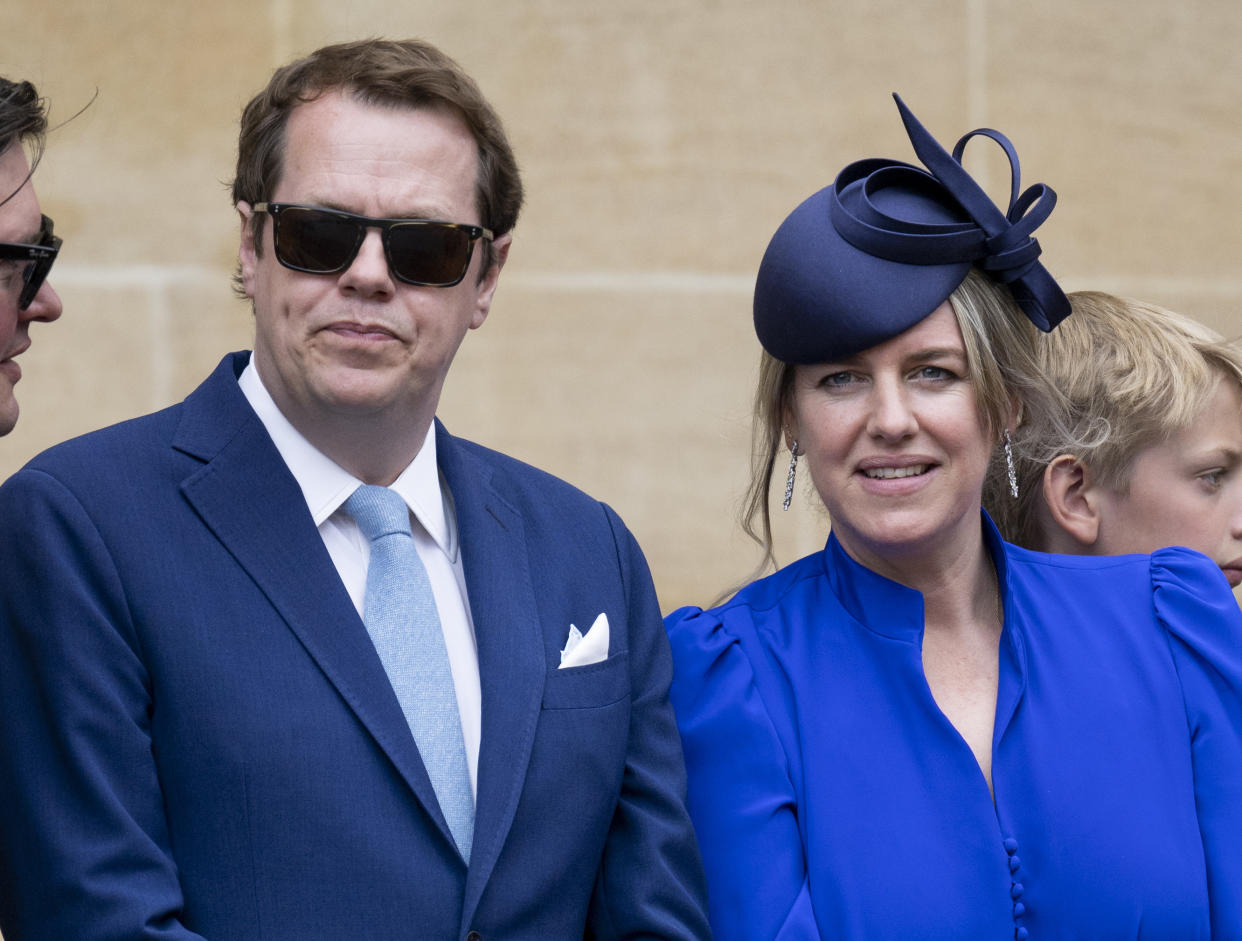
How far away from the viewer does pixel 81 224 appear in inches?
172

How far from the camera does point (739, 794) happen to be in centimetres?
277

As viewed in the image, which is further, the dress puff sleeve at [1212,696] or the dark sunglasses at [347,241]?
the dress puff sleeve at [1212,696]

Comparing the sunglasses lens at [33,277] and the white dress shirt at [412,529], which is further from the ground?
the sunglasses lens at [33,277]

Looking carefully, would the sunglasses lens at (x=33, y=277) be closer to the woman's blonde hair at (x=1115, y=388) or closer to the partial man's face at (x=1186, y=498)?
the woman's blonde hair at (x=1115, y=388)

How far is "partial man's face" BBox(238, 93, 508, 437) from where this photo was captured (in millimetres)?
2547

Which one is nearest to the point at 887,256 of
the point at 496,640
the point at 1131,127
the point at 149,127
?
the point at 496,640

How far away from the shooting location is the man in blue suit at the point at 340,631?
2.25 m

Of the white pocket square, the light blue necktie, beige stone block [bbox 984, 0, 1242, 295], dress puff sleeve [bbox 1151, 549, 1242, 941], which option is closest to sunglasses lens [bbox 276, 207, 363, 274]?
the light blue necktie

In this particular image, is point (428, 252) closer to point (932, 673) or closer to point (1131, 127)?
point (932, 673)

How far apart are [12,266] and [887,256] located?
142cm

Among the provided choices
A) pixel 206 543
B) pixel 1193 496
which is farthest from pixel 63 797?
pixel 1193 496

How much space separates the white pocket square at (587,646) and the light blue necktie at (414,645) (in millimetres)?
228

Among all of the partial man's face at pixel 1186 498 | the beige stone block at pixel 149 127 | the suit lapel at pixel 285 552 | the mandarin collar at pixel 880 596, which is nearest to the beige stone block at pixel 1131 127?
the partial man's face at pixel 1186 498

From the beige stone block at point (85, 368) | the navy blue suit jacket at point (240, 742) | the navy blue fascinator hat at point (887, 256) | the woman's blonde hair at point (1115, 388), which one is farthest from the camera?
the beige stone block at point (85, 368)
